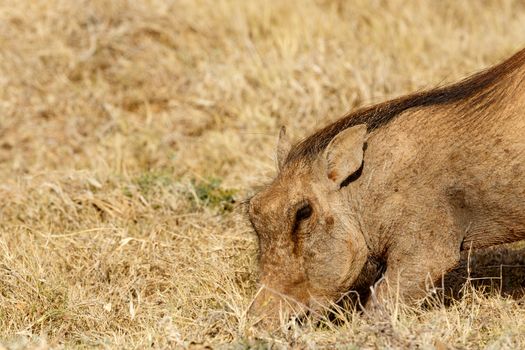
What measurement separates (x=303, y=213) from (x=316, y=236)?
11 centimetres

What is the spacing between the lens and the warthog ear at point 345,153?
170 inches

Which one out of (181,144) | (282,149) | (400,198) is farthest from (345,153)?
(181,144)

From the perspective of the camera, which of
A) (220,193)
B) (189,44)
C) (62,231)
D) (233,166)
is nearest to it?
(62,231)

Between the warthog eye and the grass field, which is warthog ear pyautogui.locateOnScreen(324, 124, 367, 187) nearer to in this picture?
the warthog eye

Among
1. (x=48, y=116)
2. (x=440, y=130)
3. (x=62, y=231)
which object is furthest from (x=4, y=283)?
(x=48, y=116)

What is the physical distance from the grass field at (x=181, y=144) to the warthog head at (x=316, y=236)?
17cm

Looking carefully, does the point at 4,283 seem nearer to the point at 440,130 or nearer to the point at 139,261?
the point at 139,261

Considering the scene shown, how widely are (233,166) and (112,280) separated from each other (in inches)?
77.9

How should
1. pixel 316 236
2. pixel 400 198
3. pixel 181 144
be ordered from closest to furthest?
1. pixel 400 198
2. pixel 316 236
3. pixel 181 144

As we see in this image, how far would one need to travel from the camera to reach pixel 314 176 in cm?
442

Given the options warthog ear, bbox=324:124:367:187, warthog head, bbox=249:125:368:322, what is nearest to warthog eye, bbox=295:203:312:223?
warthog head, bbox=249:125:368:322

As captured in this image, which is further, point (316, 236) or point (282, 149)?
point (282, 149)

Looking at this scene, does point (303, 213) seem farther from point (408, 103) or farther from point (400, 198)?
point (408, 103)

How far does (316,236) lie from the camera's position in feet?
14.3
